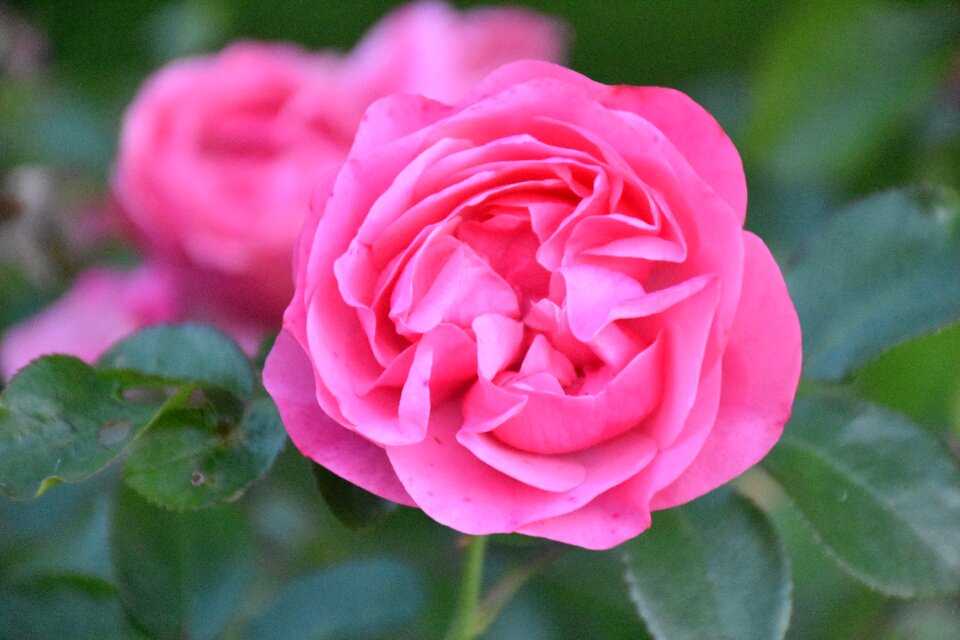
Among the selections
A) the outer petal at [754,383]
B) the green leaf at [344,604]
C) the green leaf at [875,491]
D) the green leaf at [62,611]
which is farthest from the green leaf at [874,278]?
the green leaf at [62,611]

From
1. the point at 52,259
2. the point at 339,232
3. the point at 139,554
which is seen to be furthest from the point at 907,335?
the point at 52,259

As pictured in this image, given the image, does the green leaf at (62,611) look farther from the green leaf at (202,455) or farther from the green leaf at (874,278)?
the green leaf at (874,278)

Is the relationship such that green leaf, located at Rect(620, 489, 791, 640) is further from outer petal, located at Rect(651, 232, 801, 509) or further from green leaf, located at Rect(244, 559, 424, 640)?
green leaf, located at Rect(244, 559, 424, 640)

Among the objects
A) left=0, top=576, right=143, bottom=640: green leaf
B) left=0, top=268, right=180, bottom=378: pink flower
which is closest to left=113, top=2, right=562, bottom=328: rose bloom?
left=0, top=268, right=180, bottom=378: pink flower

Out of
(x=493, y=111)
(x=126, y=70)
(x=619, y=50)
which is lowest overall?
(x=619, y=50)

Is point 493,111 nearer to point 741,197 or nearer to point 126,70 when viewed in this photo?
point 741,197

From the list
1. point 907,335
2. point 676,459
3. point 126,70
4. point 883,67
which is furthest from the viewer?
point 126,70
